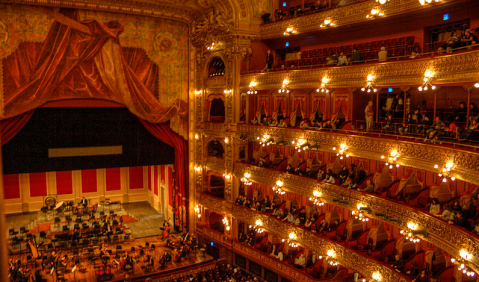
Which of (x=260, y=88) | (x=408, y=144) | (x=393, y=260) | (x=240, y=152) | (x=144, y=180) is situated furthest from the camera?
(x=144, y=180)

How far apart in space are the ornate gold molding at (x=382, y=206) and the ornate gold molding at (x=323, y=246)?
1.63 m

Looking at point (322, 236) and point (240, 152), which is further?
point (240, 152)

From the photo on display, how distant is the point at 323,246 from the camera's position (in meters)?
18.5

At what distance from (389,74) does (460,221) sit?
580 cm

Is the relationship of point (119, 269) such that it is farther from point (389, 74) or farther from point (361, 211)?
point (389, 74)

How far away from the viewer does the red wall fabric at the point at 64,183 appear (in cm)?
2989

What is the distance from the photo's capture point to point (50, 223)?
26688 mm

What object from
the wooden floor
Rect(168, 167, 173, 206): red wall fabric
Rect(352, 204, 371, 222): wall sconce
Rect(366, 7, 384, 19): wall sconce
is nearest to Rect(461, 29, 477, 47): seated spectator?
Rect(366, 7, 384, 19): wall sconce

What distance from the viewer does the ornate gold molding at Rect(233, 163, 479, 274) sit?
12.5 m

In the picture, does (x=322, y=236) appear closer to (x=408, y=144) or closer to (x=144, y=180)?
(x=408, y=144)

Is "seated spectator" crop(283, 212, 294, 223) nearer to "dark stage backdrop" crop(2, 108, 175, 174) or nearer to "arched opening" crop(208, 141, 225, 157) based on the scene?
"arched opening" crop(208, 141, 225, 157)

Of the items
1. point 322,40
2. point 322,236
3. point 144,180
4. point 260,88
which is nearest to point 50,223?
point 144,180

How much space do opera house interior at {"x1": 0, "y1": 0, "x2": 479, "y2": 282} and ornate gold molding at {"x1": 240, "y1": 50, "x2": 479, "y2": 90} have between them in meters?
0.06

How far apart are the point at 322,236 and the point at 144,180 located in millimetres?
18196
